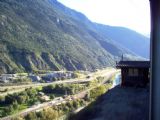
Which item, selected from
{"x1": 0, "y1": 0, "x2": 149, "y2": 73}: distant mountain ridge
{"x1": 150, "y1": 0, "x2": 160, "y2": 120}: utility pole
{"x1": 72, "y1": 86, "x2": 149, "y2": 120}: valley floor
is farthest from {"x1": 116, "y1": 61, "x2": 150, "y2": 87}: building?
{"x1": 0, "y1": 0, "x2": 149, "y2": 73}: distant mountain ridge

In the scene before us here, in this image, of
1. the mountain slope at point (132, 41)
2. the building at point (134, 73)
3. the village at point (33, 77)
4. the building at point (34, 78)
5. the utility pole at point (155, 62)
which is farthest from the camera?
the mountain slope at point (132, 41)

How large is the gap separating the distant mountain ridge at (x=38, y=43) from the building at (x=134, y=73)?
5466 cm

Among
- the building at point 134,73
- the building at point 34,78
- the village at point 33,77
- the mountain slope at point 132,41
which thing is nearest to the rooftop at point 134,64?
the building at point 134,73

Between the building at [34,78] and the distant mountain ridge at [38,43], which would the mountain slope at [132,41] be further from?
the building at [34,78]

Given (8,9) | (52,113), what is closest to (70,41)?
(8,9)

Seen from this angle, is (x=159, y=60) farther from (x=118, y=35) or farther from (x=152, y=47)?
(x=118, y=35)

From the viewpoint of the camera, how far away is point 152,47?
1.36 m

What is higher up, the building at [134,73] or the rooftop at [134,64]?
the rooftop at [134,64]

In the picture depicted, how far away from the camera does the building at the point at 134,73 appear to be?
48.1 ft

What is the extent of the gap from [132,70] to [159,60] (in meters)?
14.1

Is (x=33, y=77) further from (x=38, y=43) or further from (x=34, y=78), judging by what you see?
(x=38, y=43)

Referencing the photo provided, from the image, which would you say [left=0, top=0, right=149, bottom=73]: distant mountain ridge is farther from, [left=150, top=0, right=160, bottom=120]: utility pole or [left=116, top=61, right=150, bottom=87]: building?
[left=150, top=0, right=160, bottom=120]: utility pole

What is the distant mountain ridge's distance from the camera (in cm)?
7406

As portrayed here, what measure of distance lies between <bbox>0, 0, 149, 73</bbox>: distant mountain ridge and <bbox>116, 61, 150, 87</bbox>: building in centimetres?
5466
